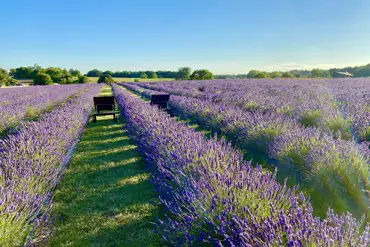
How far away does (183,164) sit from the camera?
2.59 meters

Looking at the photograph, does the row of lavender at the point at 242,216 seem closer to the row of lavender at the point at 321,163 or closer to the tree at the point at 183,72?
the row of lavender at the point at 321,163

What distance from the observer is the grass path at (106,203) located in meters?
2.59

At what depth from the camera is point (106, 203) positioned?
10.8ft

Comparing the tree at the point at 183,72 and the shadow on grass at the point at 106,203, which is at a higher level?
the tree at the point at 183,72

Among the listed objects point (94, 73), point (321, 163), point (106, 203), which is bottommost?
point (106, 203)

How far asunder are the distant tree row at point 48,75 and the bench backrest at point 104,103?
4755cm

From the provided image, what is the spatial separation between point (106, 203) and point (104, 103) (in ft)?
21.1

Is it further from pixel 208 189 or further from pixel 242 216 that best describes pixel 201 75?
pixel 242 216

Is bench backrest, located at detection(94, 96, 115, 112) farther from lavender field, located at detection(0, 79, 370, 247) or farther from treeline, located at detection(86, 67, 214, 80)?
treeline, located at detection(86, 67, 214, 80)

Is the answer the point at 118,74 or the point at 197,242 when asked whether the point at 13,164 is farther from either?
the point at 118,74

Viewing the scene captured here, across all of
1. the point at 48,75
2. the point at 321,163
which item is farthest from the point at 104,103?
the point at 48,75

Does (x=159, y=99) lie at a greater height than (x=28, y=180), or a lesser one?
greater

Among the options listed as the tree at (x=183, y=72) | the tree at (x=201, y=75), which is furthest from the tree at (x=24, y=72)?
the tree at (x=201, y=75)

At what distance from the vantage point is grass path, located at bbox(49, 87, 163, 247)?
2.59m
